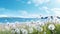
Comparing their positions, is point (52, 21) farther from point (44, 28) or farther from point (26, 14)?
point (26, 14)

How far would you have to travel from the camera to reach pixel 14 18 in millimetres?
1864

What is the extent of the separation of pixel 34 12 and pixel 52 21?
26 cm

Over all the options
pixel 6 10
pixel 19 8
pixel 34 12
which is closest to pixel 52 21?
pixel 34 12

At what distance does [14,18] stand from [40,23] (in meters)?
0.33

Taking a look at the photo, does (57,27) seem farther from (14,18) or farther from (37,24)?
(14,18)

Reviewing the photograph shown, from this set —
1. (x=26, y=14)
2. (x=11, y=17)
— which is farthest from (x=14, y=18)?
(x=26, y=14)

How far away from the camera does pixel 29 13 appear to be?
6.22 ft

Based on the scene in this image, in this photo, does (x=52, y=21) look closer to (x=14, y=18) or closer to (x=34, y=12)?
(x=34, y=12)

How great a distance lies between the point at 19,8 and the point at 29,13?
14 cm

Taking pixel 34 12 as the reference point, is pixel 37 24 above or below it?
below

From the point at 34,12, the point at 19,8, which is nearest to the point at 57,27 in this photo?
the point at 34,12

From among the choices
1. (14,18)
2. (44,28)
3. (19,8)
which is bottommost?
(44,28)

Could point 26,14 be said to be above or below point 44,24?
above

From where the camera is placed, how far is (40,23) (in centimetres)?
191
